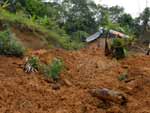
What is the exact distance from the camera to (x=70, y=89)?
25.6ft

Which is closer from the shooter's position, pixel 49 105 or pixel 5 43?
pixel 49 105

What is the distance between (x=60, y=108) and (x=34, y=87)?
0.98m

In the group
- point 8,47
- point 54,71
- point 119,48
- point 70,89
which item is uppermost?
point 8,47

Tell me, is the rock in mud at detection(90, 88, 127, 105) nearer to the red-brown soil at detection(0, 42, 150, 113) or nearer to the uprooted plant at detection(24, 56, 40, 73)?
the red-brown soil at detection(0, 42, 150, 113)

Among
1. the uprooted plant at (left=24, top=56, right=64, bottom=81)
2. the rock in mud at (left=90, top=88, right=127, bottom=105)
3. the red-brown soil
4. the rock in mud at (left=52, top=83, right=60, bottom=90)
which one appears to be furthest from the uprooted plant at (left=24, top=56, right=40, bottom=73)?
the rock in mud at (left=90, top=88, right=127, bottom=105)

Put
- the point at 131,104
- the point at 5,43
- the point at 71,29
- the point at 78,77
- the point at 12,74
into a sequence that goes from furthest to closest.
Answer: the point at 71,29
the point at 5,43
the point at 78,77
the point at 12,74
the point at 131,104

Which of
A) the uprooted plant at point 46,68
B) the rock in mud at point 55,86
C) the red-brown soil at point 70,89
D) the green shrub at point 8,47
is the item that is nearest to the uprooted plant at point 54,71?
the uprooted plant at point 46,68

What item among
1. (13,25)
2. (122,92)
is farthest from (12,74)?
(13,25)

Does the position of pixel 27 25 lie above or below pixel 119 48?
above

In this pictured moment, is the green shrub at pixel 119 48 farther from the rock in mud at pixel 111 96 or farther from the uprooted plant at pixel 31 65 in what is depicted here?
the rock in mud at pixel 111 96

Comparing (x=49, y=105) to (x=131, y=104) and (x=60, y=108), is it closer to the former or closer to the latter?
(x=60, y=108)

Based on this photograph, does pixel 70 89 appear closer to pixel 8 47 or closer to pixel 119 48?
pixel 8 47

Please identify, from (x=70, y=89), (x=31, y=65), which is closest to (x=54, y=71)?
(x=31, y=65)

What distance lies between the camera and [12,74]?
823 centimetres
